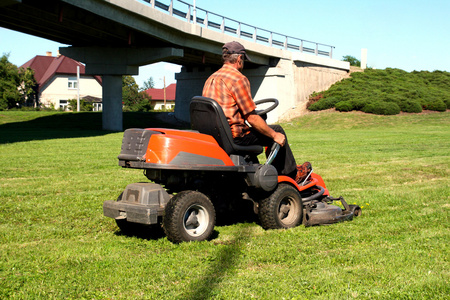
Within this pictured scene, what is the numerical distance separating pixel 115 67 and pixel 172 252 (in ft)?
98.2

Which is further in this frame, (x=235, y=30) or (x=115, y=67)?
(x=235, y=30)

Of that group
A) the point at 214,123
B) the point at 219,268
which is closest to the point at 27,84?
the point at 214,123

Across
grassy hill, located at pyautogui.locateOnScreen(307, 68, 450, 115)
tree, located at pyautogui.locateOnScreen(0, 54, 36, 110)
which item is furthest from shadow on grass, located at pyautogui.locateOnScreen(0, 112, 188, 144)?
tree, located at pyautogui.locateOnScreen(0, 54, 36, 110)

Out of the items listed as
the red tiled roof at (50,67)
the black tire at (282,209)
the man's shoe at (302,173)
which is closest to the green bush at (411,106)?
the man's shoe at (302,173)

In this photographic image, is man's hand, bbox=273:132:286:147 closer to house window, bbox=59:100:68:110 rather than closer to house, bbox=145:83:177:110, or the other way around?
house window, bbox=59:100:68:110

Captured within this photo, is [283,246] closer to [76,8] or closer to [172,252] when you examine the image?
[172,252]

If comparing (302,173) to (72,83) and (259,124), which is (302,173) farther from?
(72,83)

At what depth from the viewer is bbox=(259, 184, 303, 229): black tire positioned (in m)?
5.85

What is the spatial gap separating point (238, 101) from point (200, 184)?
1.00 meters

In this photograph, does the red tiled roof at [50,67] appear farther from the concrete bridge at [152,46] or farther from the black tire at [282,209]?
the black tire at [282,209]

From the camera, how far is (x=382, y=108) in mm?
37406

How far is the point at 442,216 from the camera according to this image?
6.67 meters

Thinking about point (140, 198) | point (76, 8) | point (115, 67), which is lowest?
point (140, 198)

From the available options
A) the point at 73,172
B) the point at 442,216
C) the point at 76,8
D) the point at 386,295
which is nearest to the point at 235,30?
the point at 76,8
